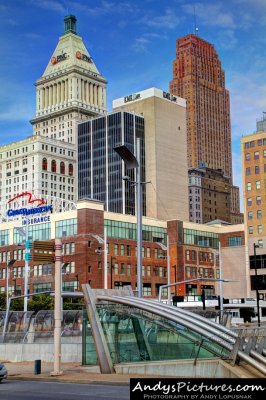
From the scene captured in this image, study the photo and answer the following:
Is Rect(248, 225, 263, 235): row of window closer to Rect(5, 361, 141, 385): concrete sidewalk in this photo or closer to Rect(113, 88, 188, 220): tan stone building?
Rect(113, 88, 188, 220): tan stone building

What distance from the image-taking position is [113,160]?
19225 cm

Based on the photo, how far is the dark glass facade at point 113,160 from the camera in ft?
620

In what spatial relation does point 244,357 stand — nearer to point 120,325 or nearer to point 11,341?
point 120,325

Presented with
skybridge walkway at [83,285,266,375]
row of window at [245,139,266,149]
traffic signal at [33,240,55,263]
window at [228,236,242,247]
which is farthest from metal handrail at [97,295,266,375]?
window at [228,236,242,247]

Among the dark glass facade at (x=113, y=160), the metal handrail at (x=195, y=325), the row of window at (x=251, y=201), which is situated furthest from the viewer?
the dark glass facade at (x=113, y=160)

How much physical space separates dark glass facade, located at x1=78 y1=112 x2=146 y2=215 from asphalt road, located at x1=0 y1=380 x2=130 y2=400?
513 feet

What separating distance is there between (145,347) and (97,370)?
139 inches

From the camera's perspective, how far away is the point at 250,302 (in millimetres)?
98875

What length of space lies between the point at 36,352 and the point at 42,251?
1229cm

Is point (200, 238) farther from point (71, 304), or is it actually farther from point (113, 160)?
point (113, 160)

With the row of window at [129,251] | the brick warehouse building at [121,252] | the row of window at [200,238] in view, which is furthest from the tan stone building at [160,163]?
the row of window at [129,251]

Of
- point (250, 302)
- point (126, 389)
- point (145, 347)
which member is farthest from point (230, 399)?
point (250, 302)

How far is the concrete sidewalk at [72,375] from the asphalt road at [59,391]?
57 cm

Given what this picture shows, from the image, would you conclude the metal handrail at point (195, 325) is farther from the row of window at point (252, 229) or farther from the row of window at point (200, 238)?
the row of window at point (200, 238)
